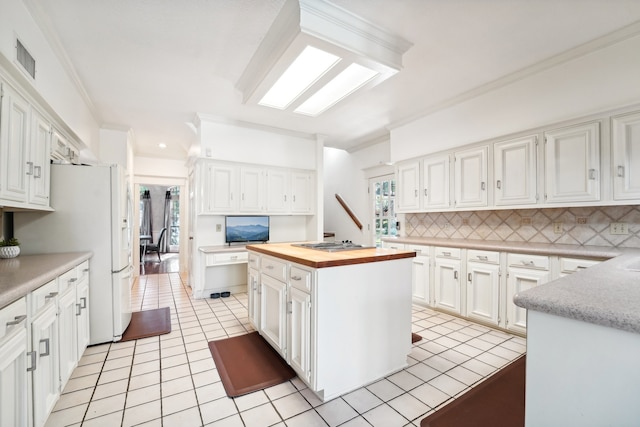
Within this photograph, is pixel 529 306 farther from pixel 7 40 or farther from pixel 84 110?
pixel 84 110

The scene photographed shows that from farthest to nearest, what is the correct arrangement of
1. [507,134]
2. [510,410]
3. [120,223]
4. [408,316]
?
1. [507,134]
2. [120,223]
3. [408,316]
4. [510,410]

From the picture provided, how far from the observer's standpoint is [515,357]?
2291 mm

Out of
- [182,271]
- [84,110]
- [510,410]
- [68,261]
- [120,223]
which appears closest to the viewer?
[510,410]

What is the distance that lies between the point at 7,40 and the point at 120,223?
1.49 m

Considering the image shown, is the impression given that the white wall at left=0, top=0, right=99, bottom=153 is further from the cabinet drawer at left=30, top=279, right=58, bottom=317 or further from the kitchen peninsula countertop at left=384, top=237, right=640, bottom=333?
the kitchen peninsula countertop at left=384, top=237, right=640, bottom=333

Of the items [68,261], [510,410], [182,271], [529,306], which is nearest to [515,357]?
[510,410]

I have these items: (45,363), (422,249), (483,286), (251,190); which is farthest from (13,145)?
(483,286)

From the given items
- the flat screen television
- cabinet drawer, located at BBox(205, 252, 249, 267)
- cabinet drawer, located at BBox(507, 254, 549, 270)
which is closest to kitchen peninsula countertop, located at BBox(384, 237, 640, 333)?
cabinet drawer, located at BBox(507, 254, 549, 270)

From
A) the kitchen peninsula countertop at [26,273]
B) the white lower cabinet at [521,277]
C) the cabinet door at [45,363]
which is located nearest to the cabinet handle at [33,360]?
the cabinet door at [45,363]

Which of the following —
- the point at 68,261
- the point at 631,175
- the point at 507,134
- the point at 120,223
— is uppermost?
the point at 507,134

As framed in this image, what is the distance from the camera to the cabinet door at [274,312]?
2062mm

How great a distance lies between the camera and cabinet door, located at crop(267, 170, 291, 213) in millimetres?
4609

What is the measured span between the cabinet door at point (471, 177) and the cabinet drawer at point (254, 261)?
2.47 metres

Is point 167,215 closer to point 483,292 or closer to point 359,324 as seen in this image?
point 359,324
